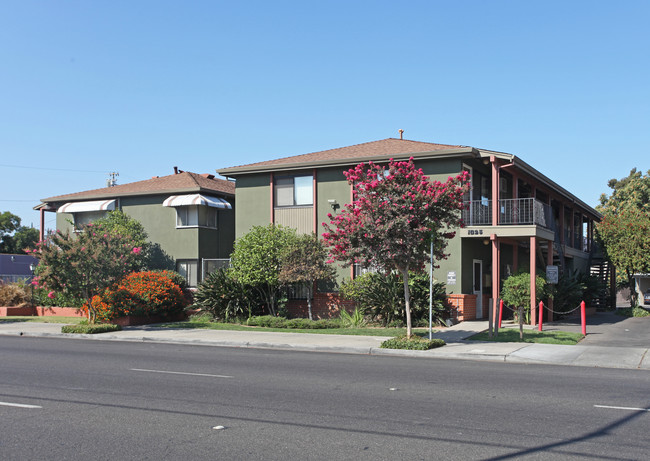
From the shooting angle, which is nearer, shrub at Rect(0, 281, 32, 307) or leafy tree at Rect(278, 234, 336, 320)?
leafy tree at Rect(278, 234, 336, 320)

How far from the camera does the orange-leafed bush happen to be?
904 inches

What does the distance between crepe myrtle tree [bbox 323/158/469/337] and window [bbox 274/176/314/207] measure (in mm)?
9233

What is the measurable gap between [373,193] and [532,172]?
10815 mm

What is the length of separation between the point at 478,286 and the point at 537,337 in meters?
6.65

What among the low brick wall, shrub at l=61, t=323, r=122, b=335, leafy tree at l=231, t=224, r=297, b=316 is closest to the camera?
shrub at l=61, t=323, r=122, b=335

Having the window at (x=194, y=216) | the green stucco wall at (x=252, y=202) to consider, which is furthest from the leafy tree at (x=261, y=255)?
the window at (x=194, y=216)

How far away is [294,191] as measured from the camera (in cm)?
2581

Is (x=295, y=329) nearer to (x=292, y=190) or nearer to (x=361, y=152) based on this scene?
(x=292, y=190)

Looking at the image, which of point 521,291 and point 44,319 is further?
point 44,319

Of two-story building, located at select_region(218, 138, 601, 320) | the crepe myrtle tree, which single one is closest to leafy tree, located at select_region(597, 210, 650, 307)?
two-story building, located at select_region(218, 138, 601, 320)

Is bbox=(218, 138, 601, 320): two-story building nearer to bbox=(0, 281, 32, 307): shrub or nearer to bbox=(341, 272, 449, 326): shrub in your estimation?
bbox=(341, 272, 449, 326): shrub

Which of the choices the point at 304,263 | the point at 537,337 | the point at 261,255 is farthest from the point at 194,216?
the point at 537,337

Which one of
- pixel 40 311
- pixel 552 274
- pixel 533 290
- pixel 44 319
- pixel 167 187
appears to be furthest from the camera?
pixel 167 187

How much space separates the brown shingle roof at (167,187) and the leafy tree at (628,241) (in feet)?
60.7
